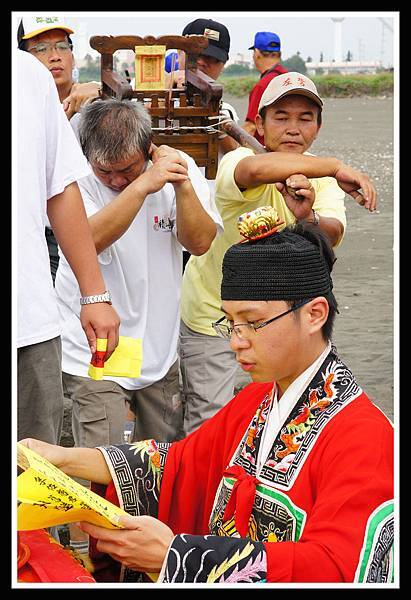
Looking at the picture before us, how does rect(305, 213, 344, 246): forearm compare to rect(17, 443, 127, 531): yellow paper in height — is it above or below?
above

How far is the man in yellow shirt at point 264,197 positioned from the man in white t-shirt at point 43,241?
39.4 inches

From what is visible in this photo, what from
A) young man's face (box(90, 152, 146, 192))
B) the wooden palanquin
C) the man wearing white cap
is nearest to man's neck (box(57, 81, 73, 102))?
the man wearing white cap

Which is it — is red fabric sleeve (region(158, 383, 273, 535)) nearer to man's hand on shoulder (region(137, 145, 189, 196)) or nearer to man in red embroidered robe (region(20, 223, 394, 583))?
man in red embroidered robe (region(20, 223, 394, 583))

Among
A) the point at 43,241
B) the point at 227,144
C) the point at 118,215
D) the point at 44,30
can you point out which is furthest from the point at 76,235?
the point at 44,30

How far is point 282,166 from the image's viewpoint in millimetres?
4316

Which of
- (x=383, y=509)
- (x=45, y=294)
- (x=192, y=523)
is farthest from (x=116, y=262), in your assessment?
(x=383, y=509)

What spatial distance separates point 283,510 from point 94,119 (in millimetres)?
2016

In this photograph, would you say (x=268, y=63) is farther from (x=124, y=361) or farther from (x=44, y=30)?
(x=124, y=361)

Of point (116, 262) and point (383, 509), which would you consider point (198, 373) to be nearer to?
point (116, 262)

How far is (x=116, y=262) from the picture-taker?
451 centimetres

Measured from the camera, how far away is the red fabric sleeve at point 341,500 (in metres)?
2.65

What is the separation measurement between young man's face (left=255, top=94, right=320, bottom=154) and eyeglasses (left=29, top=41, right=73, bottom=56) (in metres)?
1.37

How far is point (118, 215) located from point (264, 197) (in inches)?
30.3

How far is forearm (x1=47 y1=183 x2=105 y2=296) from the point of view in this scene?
361 centimetres
